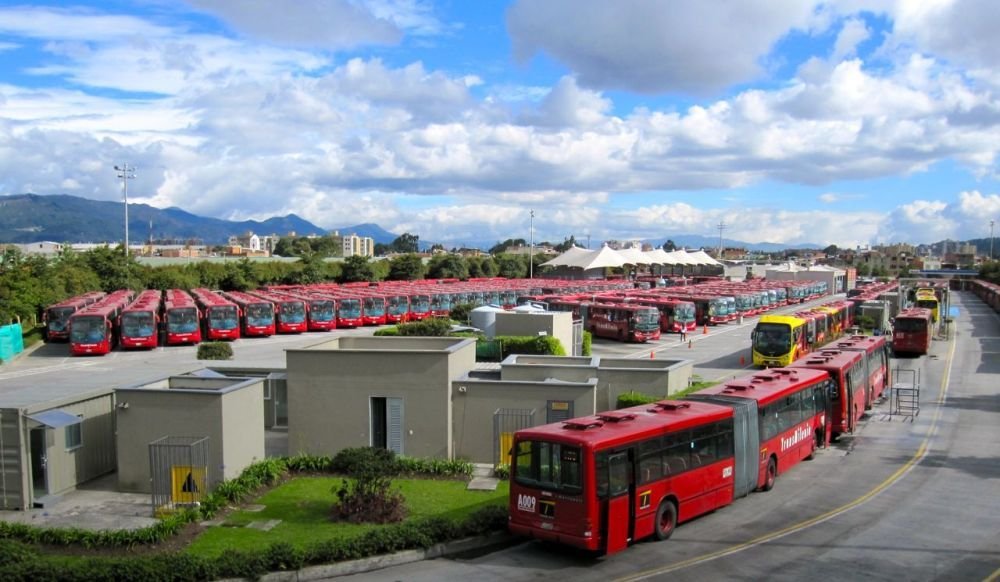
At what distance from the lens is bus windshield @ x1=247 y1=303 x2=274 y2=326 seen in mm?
49594

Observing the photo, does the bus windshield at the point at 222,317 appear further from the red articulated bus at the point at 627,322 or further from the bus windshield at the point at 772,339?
the bus windshield at the point at 772,339

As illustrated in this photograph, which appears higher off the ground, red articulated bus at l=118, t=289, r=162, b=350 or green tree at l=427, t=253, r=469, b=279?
green tree at l=427, t=253, r=469, b=279

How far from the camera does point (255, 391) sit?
18.1 metres

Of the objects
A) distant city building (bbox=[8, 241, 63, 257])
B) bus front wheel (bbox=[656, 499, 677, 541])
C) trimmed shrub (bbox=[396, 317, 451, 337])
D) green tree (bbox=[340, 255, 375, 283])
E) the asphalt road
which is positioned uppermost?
distant city building (bbox=[8, 241, 63, 257])

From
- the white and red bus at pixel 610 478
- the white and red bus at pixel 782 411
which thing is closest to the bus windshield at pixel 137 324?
the white and red bus at pixel 782 411

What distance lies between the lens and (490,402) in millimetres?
19250

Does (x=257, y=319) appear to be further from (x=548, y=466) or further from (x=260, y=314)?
(x=548, y=466)

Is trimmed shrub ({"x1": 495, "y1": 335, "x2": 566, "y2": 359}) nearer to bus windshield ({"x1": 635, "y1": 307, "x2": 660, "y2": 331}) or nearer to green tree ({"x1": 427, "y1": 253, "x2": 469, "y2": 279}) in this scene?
bus windshield ({"x1": 635, "y1": 307, "x2": 660, "y2": 331})

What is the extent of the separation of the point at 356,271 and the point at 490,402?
76186 millimetres

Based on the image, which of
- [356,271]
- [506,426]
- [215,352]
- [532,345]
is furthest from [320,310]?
[356,271]

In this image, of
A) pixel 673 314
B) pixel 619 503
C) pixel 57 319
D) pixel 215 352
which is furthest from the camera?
pixel 673 314

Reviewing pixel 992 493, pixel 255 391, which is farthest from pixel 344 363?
pixel 992 493

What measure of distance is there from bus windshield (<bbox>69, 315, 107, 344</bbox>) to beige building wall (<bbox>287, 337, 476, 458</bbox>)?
25752 mm

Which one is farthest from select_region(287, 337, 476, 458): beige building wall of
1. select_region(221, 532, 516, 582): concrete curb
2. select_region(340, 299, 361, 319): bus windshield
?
select_region(340, 299, 361, 319): bus windshield
